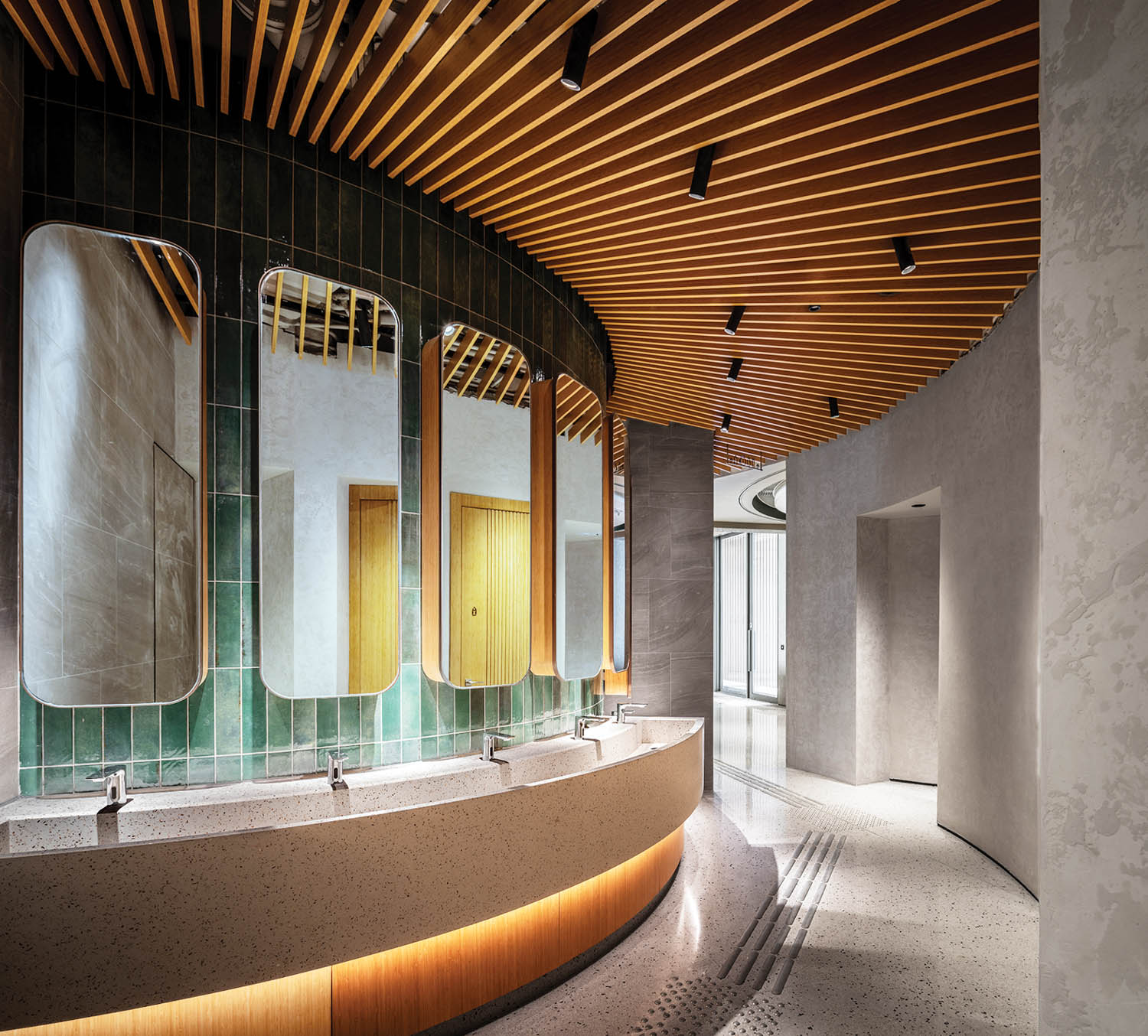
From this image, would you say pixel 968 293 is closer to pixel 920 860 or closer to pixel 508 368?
pixel 508 368

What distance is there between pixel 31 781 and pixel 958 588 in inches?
218

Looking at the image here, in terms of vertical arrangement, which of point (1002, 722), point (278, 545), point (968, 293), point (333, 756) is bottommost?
point (1002, 722)

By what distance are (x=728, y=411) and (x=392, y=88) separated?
15.2 feet

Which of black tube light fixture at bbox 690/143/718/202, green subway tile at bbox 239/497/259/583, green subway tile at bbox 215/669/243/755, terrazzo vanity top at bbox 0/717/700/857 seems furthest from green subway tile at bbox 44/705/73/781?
black tube light fixture at bbox 690/143/718/202

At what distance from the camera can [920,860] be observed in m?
5.23

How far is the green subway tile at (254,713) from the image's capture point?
2.94 metres

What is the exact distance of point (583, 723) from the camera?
179 inches

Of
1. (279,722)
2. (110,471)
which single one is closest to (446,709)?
(279,722)

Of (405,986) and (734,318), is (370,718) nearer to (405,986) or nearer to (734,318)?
(405,986)

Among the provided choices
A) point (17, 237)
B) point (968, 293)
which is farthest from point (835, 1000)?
point (17, 237)

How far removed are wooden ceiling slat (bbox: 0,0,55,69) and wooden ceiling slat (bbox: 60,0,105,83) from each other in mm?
89

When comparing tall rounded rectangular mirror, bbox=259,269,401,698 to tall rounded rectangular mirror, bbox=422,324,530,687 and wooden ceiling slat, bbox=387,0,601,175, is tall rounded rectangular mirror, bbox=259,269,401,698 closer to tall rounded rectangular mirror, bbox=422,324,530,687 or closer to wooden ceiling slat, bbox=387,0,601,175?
tall rounded rectangular mirror, bbox=422,324,530,687

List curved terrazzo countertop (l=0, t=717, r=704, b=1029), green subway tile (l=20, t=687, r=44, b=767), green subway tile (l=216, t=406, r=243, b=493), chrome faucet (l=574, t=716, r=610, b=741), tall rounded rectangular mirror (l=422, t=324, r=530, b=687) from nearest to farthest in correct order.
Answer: curved terrazzo countertop (l=0, t=717, r=704, b=1029) < green subway tile (l=20, t=687, r=44, b=767) < green subway tile (l=216, t=406, r=243, b=493) < tall rounded rectangular mirror (l=422, t=324, r=530, b=687) < chrome faucet (l=574, t=716, r=610, b=741)

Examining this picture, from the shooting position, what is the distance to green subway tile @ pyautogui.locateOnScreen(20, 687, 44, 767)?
2572mm
